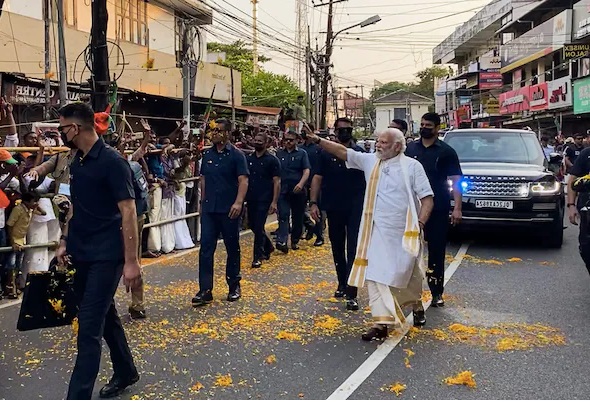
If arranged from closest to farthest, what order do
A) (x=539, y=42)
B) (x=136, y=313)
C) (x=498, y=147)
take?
(x=136, y=313) < (x=498, y=147) < (x=539, y=42)

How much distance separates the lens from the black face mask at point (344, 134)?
740 cm

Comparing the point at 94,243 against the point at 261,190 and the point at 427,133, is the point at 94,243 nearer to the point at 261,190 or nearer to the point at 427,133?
the point at 427,133

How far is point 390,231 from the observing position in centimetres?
566

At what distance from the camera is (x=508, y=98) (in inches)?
1748

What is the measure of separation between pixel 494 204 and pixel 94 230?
25.2 feet

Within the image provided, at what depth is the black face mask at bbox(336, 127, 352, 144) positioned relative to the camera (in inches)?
291

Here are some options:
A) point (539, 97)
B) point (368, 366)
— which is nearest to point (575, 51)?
point (539, 97)

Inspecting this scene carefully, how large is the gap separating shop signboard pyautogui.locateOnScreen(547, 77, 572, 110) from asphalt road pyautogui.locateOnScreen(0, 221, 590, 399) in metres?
25.5

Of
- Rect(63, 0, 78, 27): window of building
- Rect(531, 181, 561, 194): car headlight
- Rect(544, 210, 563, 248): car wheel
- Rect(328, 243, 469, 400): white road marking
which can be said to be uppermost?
Rect(63, 0, 78, 27): window of building

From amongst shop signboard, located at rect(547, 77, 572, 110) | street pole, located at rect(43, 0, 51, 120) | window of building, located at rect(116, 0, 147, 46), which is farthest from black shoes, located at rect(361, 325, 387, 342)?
shop signboard, located at rect(547, 77, 572, 110)

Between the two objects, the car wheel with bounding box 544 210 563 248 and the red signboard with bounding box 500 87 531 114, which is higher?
the red signboard with bounding box 500 87 531 114

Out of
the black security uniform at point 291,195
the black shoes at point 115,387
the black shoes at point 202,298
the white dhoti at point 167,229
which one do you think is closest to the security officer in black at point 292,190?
the black security uniform at point 291,195

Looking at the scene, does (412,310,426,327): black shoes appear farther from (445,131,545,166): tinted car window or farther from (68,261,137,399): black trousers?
(445,131,545,166): tinted car window

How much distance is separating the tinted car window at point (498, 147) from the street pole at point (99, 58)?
6.10m
